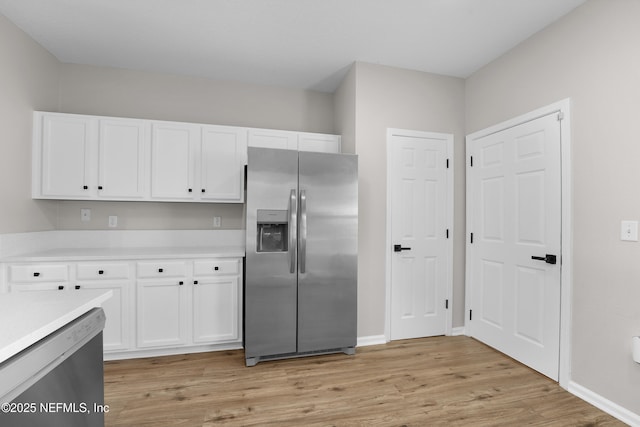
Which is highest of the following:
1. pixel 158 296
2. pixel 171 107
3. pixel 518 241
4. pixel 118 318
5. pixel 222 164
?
pixel 171 107

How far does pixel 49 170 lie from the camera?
2838mm

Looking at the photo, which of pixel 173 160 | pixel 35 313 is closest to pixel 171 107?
pixel 173 160

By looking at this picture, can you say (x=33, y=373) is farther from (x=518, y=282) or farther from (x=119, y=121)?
(x=518, y=282)

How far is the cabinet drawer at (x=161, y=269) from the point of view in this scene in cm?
274

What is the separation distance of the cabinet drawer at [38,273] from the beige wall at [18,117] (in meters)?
0.35

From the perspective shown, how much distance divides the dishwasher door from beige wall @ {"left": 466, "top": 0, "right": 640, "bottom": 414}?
2.91 metres

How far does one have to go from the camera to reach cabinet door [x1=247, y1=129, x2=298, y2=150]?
324 centimetres

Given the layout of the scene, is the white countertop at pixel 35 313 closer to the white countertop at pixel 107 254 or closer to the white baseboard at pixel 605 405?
the white countertop at pixel 107 254

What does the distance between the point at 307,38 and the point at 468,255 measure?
2680mm

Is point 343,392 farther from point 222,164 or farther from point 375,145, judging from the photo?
point 222,164

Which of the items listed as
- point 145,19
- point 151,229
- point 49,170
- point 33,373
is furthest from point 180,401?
point 145,19

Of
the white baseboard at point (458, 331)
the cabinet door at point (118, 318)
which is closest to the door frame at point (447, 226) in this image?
the white baseboard at point (458, 331)

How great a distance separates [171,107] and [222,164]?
926 mm

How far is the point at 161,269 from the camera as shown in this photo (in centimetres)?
277
